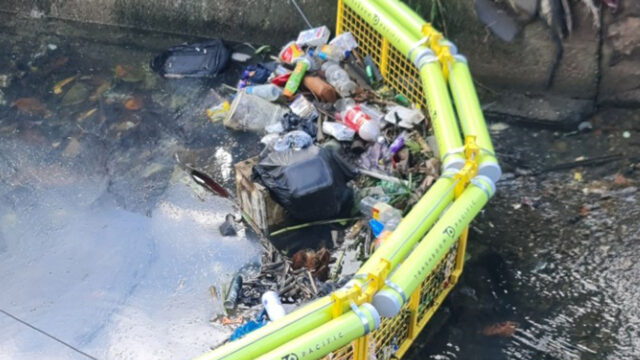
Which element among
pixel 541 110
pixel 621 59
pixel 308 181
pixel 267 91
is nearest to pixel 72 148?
pixel 267 91

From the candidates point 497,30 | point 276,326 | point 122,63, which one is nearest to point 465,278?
point 276,326

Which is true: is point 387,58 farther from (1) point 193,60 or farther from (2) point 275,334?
(2) point 275,334

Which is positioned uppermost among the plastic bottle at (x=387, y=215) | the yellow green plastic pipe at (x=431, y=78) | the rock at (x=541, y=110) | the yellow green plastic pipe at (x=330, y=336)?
the yellow green plastic pipe at (x=431, y=78)

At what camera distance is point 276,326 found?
3.66 meters

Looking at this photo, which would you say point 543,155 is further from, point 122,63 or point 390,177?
point 122,63

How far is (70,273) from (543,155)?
3.91m

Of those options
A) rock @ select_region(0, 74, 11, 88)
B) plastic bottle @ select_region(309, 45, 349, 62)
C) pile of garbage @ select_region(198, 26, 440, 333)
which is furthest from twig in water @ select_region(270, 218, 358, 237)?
rock @ select_region(0, 74, 11, 88)

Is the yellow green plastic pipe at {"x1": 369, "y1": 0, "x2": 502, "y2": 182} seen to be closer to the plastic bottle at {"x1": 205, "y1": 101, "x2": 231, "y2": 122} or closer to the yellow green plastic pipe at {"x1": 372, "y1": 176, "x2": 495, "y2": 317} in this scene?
the yellow green plastic pipe at {"x1": 372, "y1": 176, "x2": 495, "y2": 317}

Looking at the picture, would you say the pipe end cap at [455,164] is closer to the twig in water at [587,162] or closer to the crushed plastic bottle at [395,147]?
the crushed plastic bottle at [395,147]

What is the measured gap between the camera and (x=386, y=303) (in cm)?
383

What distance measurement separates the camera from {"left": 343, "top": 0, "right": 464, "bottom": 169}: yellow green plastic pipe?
4.73 m

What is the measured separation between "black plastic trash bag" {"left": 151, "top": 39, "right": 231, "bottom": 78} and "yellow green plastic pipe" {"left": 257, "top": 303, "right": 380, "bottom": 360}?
14.1 ft

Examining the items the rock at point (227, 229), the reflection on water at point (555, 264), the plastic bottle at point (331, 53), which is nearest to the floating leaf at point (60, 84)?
the plastic bottle at point (331, 53)

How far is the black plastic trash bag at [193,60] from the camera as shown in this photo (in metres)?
7.48
